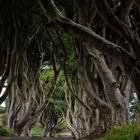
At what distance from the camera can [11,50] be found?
46.7 feet

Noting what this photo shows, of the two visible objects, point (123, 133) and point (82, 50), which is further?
point (82, 50)

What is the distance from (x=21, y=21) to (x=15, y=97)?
468 cm

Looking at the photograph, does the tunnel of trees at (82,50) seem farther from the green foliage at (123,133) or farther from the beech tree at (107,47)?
the green foliage at (123,133)

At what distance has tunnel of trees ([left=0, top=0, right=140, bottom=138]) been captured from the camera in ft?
27.5

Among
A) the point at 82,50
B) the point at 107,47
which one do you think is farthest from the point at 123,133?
the point at 82,50

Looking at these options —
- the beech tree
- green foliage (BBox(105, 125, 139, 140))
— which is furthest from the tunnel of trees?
green foliage (BBox(105, 125, 139, 140))

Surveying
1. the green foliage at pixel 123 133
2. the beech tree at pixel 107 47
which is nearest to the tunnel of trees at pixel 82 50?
the beech tree at pixel 107 47

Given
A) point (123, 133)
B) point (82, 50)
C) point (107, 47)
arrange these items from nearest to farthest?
point (107, 47), point (123, 133), point (82, 50)

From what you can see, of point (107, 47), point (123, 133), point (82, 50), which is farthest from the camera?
point (82, 50)

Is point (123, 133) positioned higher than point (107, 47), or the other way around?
point (107, 47)

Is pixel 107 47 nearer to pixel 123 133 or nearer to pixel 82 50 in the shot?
pixel 123 133

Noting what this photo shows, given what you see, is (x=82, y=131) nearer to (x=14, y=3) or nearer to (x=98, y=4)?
(x=14, y=3)

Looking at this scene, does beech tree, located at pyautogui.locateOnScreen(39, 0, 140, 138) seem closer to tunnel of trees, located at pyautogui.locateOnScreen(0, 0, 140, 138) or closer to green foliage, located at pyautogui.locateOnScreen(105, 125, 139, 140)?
tunnel of trees, located at pyautogui.locateOnScreen(0, 0, 140, 138)

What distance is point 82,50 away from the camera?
45.3ft
